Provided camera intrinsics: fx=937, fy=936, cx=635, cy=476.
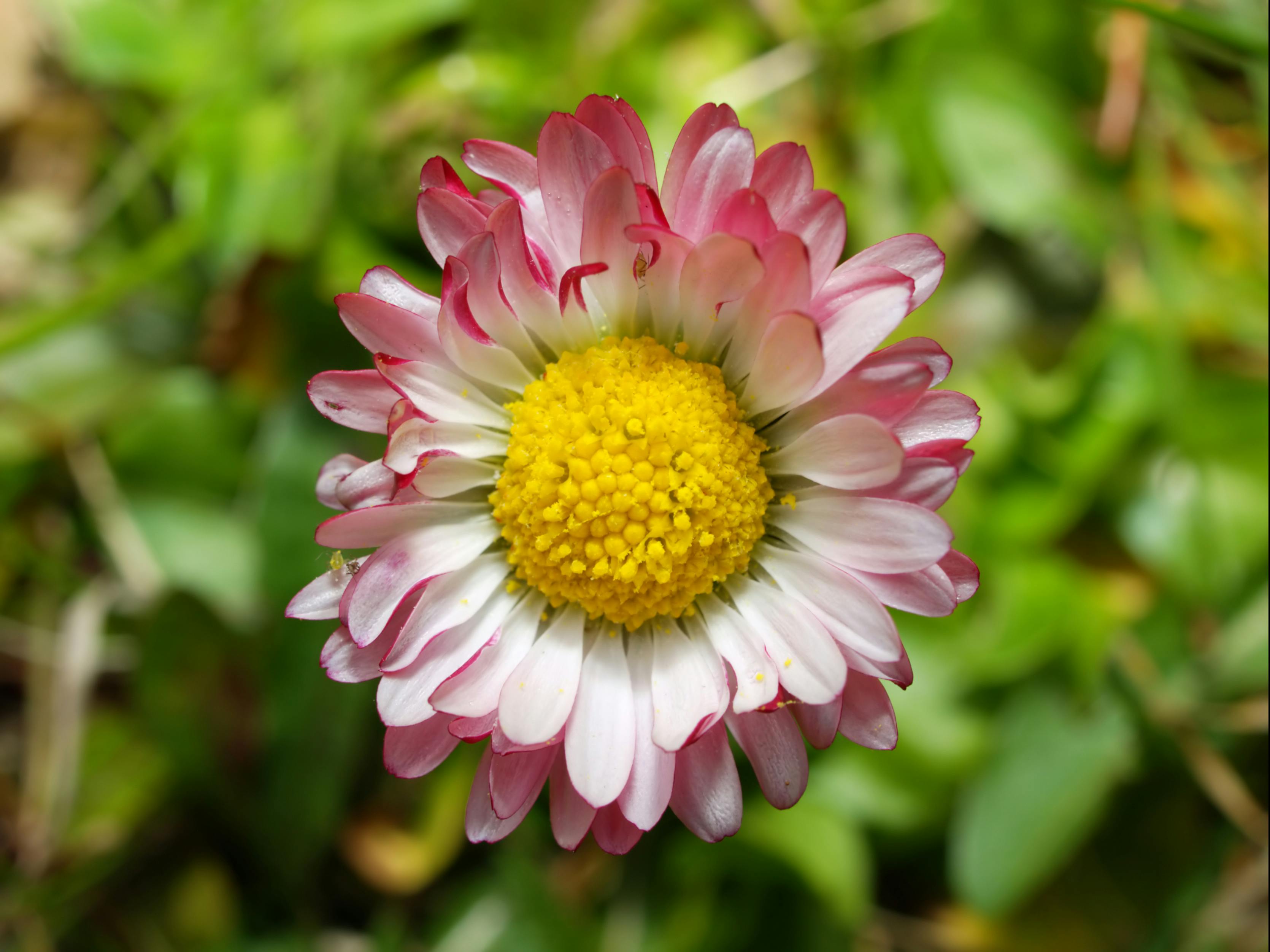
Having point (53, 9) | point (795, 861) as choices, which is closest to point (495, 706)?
point (795, 861)

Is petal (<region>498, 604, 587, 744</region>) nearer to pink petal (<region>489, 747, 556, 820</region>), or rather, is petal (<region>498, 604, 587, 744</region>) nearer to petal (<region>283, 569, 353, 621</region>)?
pink petal (<region>489, 747, 556, 820</region>)

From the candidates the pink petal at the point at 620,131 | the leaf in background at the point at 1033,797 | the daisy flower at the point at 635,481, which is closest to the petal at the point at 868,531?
the daisy flower at the point at 635,481

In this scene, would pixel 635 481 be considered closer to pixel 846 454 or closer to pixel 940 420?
pixel 846 454

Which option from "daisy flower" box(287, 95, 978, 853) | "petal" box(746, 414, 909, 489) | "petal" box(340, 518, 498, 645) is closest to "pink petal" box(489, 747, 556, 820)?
"daisy flower" box(287, 95, 978, 853)

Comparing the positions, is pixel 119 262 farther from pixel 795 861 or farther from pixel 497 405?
pixel 795 861

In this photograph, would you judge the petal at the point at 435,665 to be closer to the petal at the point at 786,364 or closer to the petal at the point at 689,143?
the petal at the point at 786,364

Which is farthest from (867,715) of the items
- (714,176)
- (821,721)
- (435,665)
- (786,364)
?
(714,176)
